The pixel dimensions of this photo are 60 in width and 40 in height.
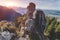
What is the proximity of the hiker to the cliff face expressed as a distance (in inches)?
7.2

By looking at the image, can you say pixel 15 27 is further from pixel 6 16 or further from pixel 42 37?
pixel 42 37

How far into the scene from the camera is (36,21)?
1945mm

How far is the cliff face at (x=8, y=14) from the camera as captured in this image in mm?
1964

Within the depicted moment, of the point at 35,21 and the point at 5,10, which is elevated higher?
the point at 5,10

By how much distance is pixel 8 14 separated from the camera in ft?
6.47

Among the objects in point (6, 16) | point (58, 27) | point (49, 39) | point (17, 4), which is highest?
point (17, 4)

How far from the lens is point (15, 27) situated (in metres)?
1.93

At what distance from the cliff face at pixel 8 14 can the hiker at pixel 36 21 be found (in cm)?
18

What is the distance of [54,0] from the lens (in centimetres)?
201

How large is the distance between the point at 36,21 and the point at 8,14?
1.28 ft

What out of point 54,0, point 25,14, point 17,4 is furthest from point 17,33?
point 54,0

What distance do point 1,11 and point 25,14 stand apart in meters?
0.34

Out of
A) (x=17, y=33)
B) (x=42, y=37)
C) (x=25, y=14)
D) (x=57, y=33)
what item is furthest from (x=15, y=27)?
(x=57, y=33)

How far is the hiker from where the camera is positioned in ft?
6.34
